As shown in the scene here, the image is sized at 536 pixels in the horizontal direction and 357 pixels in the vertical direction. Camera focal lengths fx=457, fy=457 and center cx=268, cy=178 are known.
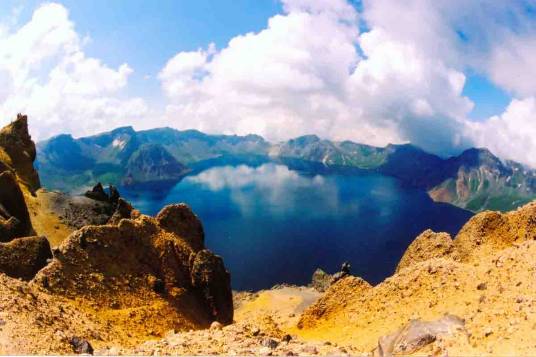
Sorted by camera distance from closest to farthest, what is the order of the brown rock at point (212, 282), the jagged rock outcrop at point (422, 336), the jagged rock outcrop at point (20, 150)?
the jagged rock outcrop at point (422, 336) → the brown rock at point (212, 282) → the jagged rock outcrop at point (20, 150)

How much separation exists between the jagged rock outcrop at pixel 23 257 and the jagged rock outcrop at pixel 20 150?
237 ft

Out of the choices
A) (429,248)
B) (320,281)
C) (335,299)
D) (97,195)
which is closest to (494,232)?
(429,248)

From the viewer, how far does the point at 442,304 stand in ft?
Answer: 94.8

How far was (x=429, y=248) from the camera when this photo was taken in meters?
54.8

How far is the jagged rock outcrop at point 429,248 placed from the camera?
53247mm

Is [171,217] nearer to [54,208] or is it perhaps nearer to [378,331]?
[378,331]

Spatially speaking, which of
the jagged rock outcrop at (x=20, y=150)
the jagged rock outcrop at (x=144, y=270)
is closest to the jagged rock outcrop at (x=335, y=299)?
the jagged rock outcrop at (x=144, y=270)

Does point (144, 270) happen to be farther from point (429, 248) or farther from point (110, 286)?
point (429, 248)

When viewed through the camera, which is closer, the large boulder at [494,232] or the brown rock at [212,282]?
the brown rock at [212,282]

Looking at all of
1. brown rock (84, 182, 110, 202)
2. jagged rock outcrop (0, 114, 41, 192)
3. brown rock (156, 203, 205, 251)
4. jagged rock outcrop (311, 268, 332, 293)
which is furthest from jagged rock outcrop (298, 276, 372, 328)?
jagged rock outcrop (311, 268, 332, 293)

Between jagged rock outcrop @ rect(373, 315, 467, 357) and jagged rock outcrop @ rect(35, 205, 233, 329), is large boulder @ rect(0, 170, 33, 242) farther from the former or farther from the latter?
jagged rock outcrop @ rect(373, 315, 467, 357)

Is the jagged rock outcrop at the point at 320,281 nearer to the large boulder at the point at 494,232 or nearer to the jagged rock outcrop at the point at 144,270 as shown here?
the large boulder at the point at 494,232

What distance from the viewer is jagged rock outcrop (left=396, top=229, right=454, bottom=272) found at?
53.2 metres

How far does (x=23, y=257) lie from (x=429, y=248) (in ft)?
148
